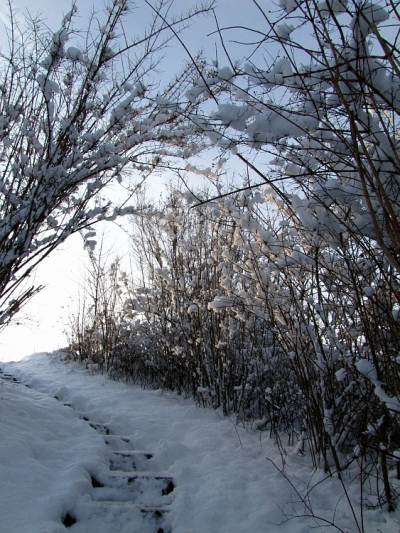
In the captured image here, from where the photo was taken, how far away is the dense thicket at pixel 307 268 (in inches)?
49.0

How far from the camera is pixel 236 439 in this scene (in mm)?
3518

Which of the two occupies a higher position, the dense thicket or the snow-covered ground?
the dense thicket

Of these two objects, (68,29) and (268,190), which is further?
(68,29)

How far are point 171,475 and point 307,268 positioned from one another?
1806 millimetres

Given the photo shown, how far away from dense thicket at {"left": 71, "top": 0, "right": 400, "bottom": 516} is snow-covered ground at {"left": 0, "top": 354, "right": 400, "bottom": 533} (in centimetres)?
26

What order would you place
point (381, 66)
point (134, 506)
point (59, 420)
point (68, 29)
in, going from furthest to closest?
point (59, 420) < point (68, 29) < point (134, 506) < point (381, 66)

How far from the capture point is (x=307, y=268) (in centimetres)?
227

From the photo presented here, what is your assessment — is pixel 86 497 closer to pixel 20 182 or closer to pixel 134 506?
pixel 134 506

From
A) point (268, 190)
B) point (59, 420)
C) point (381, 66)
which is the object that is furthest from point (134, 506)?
point (381, 66)

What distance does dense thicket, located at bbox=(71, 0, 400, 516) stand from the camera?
124 cm

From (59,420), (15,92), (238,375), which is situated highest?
(15,92)

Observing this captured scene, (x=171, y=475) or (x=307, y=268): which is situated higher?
(x=307, y=268)

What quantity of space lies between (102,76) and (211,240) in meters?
2.48

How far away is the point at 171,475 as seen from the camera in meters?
2.88
